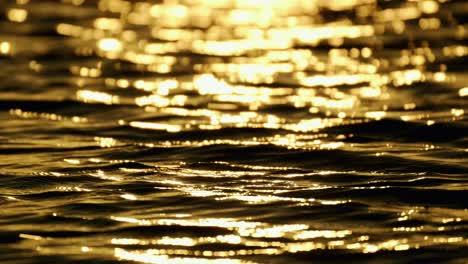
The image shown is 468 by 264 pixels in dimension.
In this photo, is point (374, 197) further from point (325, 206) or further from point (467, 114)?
point (467, 114)

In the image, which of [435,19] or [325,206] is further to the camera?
[435,19]

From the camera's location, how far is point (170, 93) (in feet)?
46.4

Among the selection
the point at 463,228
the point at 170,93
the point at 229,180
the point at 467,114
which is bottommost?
the point at 463,228

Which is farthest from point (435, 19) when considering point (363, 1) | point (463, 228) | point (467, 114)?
point (463, 228)

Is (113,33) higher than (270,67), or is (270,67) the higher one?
(113,33)

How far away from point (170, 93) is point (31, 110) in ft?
5.99

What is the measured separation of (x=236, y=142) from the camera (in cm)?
1107

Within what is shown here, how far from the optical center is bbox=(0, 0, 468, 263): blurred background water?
7914 millimetres

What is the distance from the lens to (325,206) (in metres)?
8.62

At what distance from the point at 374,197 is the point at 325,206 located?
46 centimetres

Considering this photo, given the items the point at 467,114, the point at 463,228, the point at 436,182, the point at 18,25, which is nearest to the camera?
the point at 463,228

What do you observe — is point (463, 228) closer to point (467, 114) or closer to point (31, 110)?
point (467, 114)

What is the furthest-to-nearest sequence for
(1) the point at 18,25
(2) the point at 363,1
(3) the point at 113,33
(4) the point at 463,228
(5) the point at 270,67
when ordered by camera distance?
(2) the point at 363,1 → (1) the point at 18,25 → (3) the point at 113,33 → (5) the point at 270,67 → (4) the point at 463,228

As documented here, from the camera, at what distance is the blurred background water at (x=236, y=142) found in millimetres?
7914
